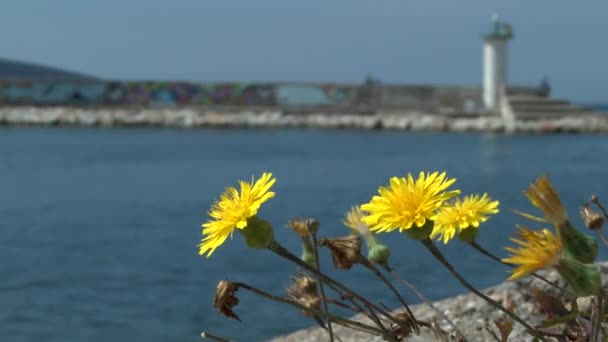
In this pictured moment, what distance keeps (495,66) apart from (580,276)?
4566cm

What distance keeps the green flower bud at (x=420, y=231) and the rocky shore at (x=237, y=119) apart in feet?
138

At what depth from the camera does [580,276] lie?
135 centimetres

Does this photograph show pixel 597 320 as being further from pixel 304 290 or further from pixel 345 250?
pixel 304 290

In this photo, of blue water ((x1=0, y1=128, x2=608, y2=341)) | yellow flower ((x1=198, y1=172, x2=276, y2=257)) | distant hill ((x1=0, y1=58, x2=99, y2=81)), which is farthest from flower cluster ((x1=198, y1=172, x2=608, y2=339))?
distant hill ((x1=0, y1=58, x2=99, y2=81))

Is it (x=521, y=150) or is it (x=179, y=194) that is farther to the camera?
(x=521, y=150)

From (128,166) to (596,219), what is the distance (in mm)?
27656

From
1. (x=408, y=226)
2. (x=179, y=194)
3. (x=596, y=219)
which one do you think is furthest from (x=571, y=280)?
(x=179, y=194)

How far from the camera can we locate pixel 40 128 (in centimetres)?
4941

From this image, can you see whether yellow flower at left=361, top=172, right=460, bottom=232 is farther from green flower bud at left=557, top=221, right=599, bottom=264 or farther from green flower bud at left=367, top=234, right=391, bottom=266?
green flower bud at left=367, top=234, right=391, bottom=266

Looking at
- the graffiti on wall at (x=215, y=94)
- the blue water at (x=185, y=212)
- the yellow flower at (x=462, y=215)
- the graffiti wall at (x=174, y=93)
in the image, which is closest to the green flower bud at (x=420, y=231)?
the yellow flower at (x=462, y=215)

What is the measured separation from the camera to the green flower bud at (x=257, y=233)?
5.13ft

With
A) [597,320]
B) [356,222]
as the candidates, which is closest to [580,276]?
[597,320]

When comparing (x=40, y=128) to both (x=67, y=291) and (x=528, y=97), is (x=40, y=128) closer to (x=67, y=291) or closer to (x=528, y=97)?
(x=528, y=97)

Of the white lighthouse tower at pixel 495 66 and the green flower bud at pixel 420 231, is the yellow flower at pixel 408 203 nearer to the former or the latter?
the green flower bud at pixel 420 231
